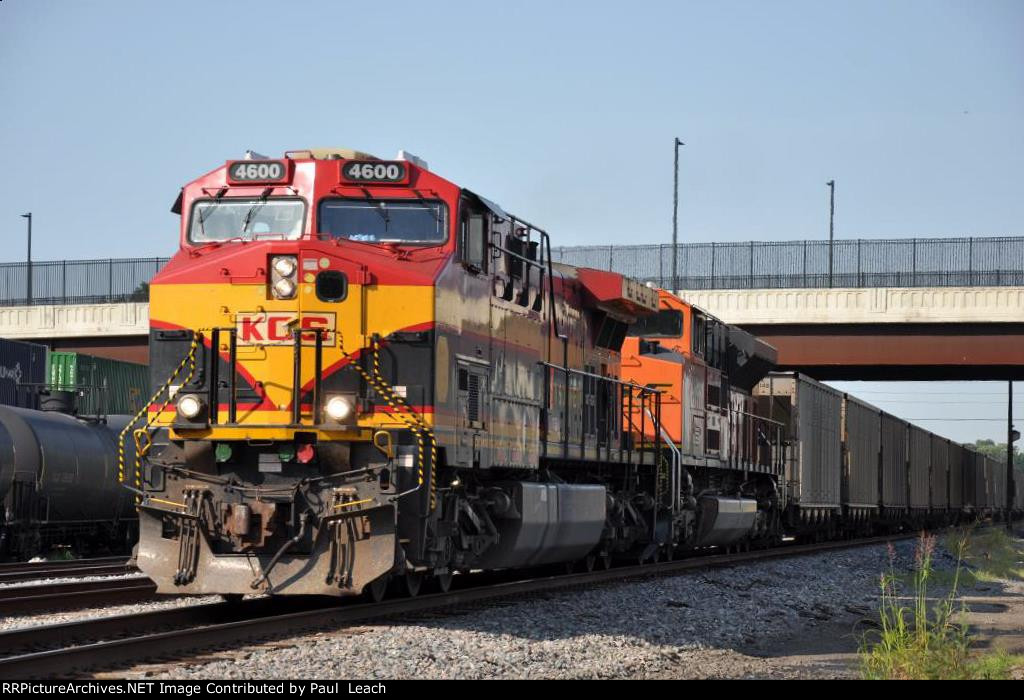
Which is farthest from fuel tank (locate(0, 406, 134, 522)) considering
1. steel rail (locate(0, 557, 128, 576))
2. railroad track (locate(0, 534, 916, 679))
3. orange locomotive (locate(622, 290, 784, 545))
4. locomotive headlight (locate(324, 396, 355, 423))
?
locomotive headlight (locate(324, 396, 355, 423))

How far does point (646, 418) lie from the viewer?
21141 mm

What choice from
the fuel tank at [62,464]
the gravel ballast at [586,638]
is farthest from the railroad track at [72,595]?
the fuel tank at [62,464]

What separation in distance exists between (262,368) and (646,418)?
9.73 metres

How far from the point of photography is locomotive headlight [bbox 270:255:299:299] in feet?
41.3

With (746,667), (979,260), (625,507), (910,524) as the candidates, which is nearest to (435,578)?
(625,507)

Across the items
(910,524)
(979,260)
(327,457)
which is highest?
(979,260)

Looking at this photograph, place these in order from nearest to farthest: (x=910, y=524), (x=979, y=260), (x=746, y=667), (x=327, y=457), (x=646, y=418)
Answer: (x=746, y=667)
(x=327, y=457)
(x=646, y=418)
(x=979, y=260)
(x=910, y=524)

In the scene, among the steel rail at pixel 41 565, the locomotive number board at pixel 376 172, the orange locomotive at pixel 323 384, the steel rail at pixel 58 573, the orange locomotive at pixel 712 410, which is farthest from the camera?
the orange locomotive at pixel 712 410

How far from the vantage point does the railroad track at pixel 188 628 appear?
950cm

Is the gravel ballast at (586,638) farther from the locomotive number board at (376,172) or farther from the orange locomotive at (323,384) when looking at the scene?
the locomotive number board at (376,172)

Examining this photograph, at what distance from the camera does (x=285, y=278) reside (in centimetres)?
1264

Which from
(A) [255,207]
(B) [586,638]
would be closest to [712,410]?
(B) [586,638]

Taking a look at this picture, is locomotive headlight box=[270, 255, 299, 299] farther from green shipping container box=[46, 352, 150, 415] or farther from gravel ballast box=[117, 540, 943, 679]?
green shipping container box=[46, 352, 150, 415]
